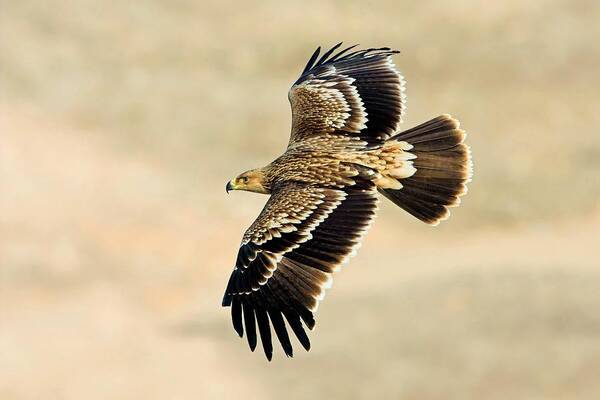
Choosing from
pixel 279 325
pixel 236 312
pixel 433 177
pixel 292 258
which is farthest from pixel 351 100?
pixel 279 325

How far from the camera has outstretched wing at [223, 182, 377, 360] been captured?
1125cm

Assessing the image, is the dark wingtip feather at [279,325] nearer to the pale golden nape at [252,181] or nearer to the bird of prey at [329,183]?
the bird of prey at [329,183]

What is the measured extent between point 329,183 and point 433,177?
3.57ft

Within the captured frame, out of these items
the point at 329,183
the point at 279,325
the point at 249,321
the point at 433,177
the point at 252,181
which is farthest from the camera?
the point at 252,181

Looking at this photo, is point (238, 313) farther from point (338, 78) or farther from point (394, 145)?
point (338, 78)

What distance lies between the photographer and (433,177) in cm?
1276

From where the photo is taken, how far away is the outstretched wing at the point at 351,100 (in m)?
13.2

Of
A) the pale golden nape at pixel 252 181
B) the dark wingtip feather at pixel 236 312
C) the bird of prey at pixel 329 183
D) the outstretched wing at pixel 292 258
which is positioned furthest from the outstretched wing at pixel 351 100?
the dark wingtip feather at pixel 236 312

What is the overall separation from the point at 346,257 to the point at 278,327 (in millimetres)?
783

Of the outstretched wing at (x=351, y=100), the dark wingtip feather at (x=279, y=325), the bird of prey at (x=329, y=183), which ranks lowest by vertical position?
the dark wingtip feather at (x=279, y=325)

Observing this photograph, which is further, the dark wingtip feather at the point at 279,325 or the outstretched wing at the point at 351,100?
the outstretched wing at the point at 351,100

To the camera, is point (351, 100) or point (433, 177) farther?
point (351, 100)

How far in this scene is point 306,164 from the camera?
1247 centimetres

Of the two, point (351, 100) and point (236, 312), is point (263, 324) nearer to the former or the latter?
point (236, 312)
